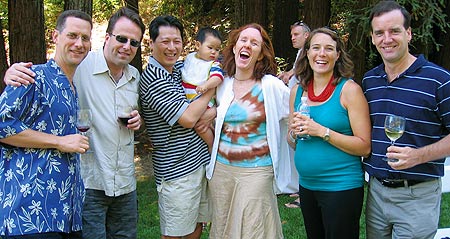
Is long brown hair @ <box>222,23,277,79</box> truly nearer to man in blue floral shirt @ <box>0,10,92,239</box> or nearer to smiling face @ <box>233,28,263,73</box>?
smiling face @ <box>233,28,263,73</box>

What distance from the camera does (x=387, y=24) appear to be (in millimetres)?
3350

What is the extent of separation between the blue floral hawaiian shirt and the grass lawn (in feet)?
9.68

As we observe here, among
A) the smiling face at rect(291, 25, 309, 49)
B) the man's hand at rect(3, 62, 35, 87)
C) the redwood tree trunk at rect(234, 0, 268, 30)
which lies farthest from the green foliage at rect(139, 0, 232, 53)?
the man's hand at rect(3, 62, 35, 87)

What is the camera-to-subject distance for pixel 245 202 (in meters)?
3.81

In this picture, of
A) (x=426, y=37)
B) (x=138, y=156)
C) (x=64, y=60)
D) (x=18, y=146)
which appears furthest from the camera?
(x=138, y=156)

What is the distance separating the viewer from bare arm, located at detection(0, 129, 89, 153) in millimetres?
2914

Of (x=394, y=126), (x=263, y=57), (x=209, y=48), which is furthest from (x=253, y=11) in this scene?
(x=394, y=126)

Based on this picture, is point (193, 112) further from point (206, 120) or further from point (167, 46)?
point (167, 46)

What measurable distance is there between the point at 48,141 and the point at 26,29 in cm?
518

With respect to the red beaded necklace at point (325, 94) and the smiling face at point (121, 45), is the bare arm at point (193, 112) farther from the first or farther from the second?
the red beaded necklace at point (325, 94)

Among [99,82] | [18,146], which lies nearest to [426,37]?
[99,82]

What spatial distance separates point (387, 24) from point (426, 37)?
552 centimetres

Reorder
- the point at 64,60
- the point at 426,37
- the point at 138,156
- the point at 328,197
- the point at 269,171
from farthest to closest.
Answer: the point at 138,156 < the point at 426,37 < the point at 269,171 < the point at 328,197 < the point at 64,60

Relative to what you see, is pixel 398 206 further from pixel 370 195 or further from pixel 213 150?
pixel 213 150
